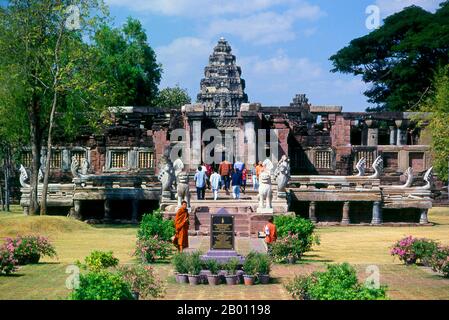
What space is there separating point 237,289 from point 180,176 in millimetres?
14050

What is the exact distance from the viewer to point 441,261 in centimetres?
1964

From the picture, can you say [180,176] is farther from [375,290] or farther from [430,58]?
[430,58]

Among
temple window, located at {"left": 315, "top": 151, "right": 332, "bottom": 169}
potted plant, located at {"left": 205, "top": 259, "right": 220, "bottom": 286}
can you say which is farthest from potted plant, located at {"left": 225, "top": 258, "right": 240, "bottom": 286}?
temple window, located at {"left": 315, "top": 151, "right": 332, "bottom": 169}

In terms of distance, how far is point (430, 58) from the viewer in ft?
208

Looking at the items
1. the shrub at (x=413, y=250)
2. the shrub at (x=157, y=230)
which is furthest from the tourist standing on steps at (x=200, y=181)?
the shrub at (x=413, y=250)

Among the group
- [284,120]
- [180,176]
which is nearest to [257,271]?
[180,176]

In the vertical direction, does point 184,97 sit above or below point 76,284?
above

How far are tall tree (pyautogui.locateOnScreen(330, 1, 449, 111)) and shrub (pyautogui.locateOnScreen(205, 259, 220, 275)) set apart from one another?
43.1m

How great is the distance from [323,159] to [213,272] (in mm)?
35591

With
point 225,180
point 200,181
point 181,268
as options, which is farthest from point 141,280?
point 225,180

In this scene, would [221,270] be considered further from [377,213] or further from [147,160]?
[147,160]

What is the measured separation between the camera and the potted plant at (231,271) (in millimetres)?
18234

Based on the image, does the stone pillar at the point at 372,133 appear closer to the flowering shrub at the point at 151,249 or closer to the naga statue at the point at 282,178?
the naga statue at the point at 282,178
